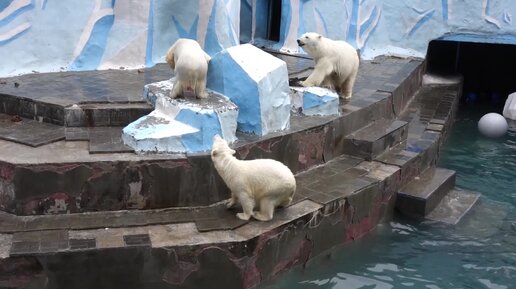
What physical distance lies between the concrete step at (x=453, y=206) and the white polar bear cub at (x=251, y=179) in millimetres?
2596

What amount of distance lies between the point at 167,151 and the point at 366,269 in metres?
2.32

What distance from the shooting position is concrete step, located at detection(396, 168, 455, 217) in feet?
22.3

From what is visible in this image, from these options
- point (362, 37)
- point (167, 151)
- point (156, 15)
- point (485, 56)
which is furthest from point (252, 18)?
point (167, 151)

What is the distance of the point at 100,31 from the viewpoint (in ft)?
27.5

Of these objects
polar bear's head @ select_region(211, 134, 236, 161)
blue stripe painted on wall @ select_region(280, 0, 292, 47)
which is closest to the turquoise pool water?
polar bear's head @ select_region(211, 134, 236, 161)

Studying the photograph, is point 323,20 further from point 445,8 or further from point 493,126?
point 493,126

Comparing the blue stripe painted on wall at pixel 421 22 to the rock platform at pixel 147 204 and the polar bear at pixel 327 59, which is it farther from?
the rock platform at pixel 147 204

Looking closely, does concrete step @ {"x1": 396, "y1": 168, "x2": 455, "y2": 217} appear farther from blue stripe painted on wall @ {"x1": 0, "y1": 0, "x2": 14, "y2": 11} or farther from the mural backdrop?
blue stripe painted on wall @ {"x1": 0, "y1": 0, "x2": 14, "y2": 11}

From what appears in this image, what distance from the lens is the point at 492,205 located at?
7359mm

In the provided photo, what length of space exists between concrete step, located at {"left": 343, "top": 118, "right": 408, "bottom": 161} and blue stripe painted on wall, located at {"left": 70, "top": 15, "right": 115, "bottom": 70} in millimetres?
3942

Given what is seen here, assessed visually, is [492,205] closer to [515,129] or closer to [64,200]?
[515,129]

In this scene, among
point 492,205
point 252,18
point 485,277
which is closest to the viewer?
point 485,277

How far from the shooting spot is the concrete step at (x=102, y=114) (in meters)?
5.93

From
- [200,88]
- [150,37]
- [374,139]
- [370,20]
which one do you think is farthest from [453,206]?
[370,20]
